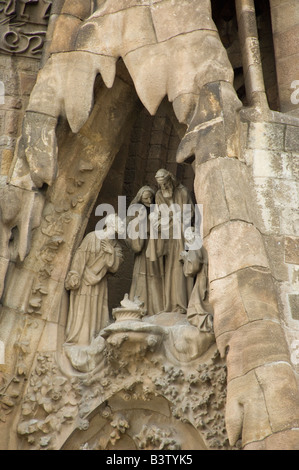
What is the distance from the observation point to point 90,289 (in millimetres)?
9367

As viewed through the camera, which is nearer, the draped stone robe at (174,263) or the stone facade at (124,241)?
the stone facade at (124,241)

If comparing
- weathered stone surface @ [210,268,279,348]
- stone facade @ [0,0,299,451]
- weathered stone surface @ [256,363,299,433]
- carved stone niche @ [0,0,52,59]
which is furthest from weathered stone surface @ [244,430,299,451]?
carved stone niche @ [0,0,52,59]

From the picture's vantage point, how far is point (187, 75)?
347 inches

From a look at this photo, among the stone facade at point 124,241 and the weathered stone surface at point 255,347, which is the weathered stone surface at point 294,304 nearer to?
the stone facade at point 124,241

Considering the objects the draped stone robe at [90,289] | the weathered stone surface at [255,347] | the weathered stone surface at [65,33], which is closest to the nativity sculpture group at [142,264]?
the draped stone robe at [90,289]

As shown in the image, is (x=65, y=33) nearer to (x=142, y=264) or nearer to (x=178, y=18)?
(x=178, y=18)

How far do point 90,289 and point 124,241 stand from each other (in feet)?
1.96

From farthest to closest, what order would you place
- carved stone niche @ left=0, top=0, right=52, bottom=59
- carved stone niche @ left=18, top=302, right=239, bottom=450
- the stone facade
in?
carved stone niche @ left=0, top=0, right=52, bottom=59, carved stone niche @ left=18, top=302, right=239, bottom=450, the stone facade

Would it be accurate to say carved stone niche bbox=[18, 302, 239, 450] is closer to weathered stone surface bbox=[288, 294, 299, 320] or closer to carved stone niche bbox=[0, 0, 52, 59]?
weathered stone surface bbox=[288, 294, 299, 320]

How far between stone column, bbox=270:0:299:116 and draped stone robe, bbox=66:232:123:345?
6.24 feet

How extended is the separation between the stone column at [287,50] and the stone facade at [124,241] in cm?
1

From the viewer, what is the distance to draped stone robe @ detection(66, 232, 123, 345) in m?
9.23

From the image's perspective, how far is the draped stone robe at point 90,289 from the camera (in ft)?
30.3

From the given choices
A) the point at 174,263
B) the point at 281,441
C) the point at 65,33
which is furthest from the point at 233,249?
the point at 65,33
